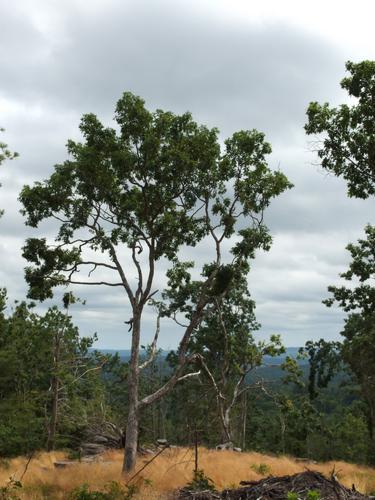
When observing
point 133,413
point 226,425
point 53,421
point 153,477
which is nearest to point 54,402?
point 53,421

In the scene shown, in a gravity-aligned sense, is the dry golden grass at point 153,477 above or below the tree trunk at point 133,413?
A: below

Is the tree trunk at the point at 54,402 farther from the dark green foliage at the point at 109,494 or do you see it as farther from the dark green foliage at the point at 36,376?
the dark green foliage at the point at 109,494

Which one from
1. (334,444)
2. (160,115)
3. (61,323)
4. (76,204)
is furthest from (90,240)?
(334,444)

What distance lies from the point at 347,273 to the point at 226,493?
16.0 meters

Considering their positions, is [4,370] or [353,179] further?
[4,370]

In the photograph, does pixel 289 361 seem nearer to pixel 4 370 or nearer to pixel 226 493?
pixel 226 493

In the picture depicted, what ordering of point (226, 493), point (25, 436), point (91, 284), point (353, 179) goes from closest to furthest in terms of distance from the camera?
point (226, 493), point (353, 179), point (91, 284), point (25, 436)

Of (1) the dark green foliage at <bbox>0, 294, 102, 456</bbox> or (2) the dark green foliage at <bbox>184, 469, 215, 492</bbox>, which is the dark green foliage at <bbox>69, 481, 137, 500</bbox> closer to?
(2) the dark green foliage at <bbox>184, 469, 215, 492</bbox>

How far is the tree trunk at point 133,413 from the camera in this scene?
55.6ft

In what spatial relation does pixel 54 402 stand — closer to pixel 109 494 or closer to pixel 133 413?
pixel 133 413

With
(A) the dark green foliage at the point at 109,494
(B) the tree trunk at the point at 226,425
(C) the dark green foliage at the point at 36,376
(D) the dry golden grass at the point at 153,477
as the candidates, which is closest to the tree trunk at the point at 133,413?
(D) the dry golden grass at the point at 153,477

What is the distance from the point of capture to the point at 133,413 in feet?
56.9

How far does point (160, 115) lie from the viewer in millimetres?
17250

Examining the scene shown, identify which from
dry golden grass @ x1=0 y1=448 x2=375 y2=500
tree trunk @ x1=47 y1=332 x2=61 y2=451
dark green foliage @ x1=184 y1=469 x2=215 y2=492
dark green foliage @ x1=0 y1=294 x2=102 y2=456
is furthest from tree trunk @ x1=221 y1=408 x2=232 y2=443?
dark green foliage @ x1=184 y1=469 x2=215 y2=492
